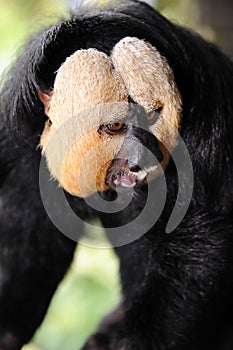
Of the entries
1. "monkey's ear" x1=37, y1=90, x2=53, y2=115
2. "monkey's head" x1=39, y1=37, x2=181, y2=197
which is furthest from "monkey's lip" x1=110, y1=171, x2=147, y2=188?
"monkey's ear" x1=37, y1=90, x2=53, y2=115

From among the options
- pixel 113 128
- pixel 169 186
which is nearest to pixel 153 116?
pixel 113 128

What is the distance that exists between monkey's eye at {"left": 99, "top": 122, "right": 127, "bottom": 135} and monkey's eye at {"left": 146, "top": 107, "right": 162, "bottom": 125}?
0.05 meters

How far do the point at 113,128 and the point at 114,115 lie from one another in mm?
37

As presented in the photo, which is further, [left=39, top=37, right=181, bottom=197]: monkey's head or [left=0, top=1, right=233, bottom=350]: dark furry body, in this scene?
[left=0, top=1, right=233, bottom=350]: dark furry body

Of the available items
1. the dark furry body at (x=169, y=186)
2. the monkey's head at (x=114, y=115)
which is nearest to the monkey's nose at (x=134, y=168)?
the monkey's head at (x=114, y=115)

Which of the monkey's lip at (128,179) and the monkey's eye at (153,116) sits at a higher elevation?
the monkey's eye at (153,116)

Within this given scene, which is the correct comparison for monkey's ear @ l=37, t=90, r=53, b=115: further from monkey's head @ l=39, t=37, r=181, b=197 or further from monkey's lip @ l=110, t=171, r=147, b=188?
monkey's lip @ l=110, t=171, r=147, b=188

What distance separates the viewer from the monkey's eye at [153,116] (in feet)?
5.35

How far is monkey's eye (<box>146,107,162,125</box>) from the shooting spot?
163cm

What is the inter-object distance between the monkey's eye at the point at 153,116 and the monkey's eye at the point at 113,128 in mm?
54

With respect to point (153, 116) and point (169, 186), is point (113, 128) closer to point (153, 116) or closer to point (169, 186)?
point (153, 116)

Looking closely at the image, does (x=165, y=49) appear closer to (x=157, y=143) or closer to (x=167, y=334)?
(x=157, y=143)

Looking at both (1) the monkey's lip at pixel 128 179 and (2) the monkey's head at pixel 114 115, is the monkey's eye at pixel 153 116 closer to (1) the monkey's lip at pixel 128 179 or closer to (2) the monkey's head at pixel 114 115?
(2) the monkey's head at pixel 114 115

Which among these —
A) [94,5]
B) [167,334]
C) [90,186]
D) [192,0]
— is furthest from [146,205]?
[192,0]
